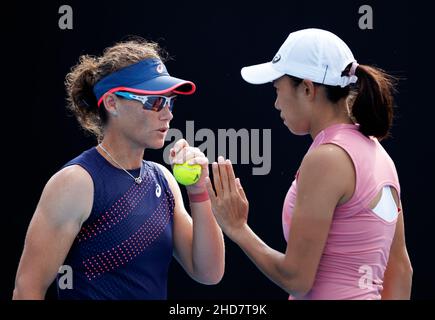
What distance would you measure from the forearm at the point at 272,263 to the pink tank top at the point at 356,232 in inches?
3.9

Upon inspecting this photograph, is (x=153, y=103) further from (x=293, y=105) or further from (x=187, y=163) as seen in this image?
(x=293, y=105)

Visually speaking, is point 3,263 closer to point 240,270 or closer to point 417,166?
point 240,270

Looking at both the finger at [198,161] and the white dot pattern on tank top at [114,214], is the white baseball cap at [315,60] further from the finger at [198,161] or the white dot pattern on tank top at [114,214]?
the white dot pattern on tank top at [114,214]

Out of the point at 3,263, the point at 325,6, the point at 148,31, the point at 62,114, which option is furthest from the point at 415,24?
the point at 3,263

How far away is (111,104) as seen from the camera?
10.9 feet

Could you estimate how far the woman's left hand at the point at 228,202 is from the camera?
116 inches

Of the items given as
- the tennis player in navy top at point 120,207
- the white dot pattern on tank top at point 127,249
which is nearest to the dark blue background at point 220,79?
the tennis player in navy top at point 120,207

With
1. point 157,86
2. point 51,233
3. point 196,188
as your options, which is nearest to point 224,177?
point 196,188

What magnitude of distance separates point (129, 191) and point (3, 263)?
7.06ft

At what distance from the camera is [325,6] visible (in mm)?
4938

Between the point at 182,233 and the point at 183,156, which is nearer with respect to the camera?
the point at 183,156

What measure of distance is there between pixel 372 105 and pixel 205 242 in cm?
95

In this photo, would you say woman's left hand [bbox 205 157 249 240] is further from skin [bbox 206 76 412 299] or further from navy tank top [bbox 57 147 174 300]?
navy tank top [bbox 57 147 174 300]

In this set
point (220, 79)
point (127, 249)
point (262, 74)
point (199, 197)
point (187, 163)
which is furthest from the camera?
point (220, 79)
